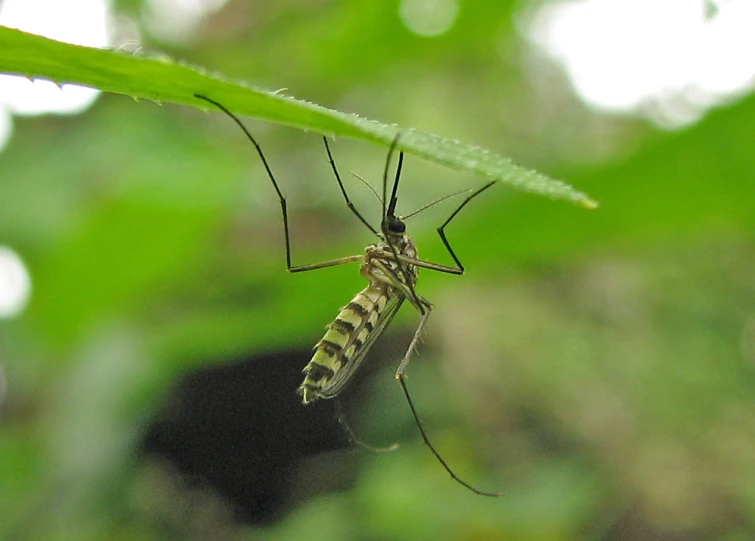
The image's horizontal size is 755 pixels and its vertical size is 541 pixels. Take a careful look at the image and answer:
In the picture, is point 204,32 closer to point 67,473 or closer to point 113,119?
point 113,119

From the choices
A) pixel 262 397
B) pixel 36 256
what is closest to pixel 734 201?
pixel 36 256

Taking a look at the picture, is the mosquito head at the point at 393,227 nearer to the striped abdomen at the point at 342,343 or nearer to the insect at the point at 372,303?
the insect at the point at 372,303

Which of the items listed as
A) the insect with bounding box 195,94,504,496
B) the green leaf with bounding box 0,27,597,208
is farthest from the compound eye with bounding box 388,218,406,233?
the green leaf with bounding box 0,27,597,208

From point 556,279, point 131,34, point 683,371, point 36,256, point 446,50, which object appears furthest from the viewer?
point 556,279

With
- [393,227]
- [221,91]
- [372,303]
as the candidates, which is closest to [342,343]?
[372,303]

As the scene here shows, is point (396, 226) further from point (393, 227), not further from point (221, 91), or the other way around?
point (221, 91)
